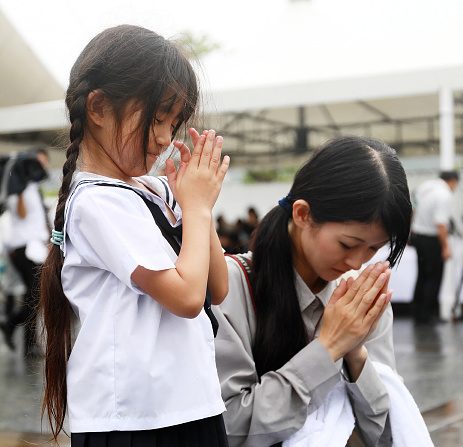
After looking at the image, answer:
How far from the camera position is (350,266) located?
2148 mm

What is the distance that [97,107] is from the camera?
1.69 m

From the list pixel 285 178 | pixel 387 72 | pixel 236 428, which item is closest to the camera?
pixel 236 428

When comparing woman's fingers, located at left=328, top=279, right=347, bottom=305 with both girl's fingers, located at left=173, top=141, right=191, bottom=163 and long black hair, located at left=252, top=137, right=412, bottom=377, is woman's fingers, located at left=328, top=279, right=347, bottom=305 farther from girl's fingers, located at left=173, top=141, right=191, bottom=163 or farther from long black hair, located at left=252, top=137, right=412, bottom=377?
girl's fingers, located at left=173, top=141, right=191, bottom=163

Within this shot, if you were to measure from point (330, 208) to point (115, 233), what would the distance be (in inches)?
28.3

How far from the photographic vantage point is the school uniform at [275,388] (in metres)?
1.95

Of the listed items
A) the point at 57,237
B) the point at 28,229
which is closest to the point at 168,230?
the point at 57,237

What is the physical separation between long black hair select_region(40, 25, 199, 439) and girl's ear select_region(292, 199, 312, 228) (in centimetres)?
52

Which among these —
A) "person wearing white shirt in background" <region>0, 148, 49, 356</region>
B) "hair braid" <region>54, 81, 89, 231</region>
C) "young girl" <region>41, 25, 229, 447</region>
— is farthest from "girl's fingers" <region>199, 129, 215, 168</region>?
"person wearing white shirt in background" <region>0, 148, 49, 356</region>

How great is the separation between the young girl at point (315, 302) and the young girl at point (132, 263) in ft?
0.88

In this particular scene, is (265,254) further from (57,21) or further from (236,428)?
(57,21)

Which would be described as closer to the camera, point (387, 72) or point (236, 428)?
point (236, 428)

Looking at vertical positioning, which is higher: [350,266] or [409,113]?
[350,266]

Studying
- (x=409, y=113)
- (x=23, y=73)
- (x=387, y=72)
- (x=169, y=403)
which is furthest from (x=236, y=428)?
(x=409, y=113)

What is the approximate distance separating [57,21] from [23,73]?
82 centimetres
